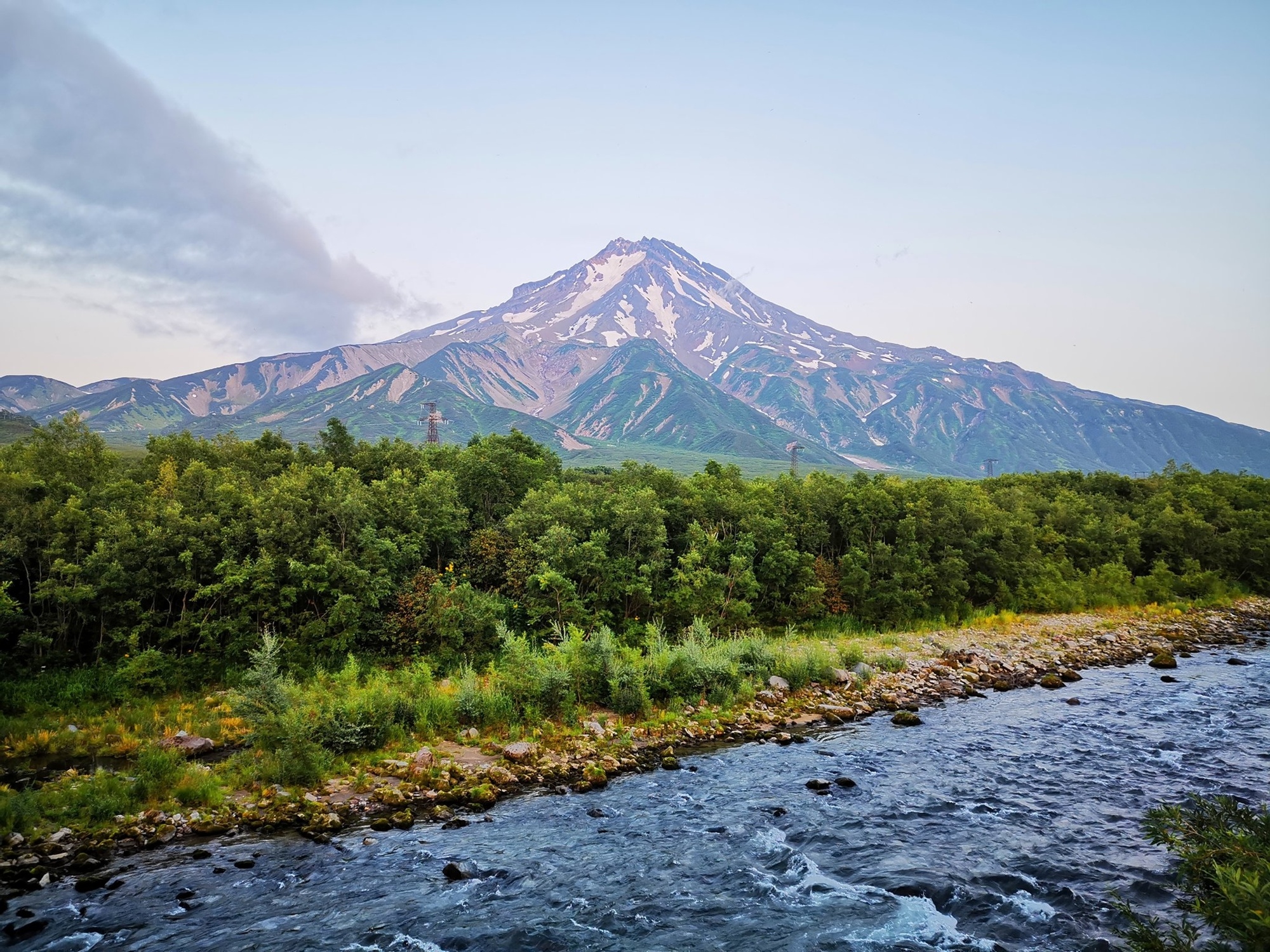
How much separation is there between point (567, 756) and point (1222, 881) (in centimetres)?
1835

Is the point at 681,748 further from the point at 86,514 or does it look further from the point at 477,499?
the point at 86,514

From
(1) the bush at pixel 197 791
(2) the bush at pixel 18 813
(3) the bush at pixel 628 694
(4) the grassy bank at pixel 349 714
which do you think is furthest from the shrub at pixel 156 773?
(3) the bush at pixel 628 694

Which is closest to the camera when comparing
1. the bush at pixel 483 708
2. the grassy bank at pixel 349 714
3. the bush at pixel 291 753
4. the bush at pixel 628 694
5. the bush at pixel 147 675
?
the grassy bank at pixel 349 714

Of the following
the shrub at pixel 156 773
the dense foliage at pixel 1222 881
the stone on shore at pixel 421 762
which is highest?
the dense foliage at pixel 1222 881

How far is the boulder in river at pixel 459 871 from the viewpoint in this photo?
50.1ft

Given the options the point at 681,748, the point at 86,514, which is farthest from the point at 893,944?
the point at 86,514

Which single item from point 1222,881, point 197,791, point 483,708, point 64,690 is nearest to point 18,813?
point 197,791

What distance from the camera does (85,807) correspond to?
57.2 feet

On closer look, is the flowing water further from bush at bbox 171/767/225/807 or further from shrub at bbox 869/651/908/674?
shrub at bbox 869/651/908/674

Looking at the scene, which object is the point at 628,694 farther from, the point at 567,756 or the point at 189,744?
the point at 189,744

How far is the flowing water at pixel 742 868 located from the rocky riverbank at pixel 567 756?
85 cm

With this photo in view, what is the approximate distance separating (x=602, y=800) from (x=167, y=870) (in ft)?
36.4

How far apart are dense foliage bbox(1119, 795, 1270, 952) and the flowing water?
135 inches

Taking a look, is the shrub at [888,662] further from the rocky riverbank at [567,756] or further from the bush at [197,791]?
the bush at [197,791]
